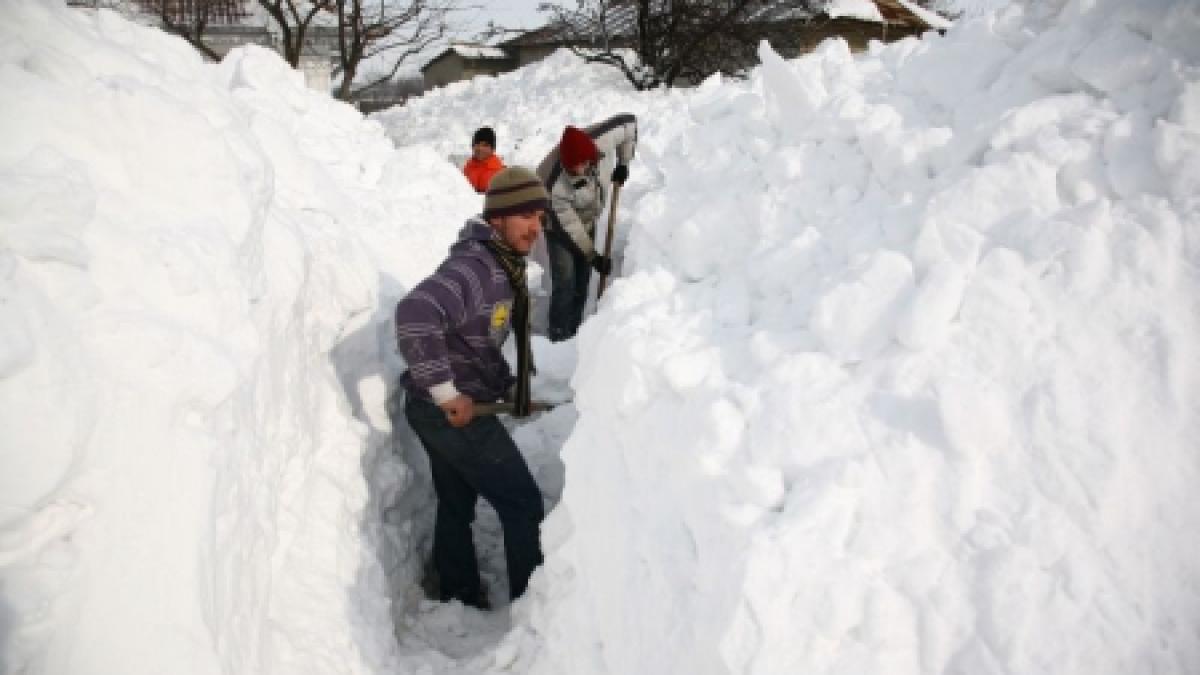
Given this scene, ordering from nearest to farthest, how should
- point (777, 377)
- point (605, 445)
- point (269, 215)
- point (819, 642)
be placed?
point (819, 642), point (777, 377), point (605, 445), point (269, 215)

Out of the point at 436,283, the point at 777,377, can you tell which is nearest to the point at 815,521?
the point at 777,377

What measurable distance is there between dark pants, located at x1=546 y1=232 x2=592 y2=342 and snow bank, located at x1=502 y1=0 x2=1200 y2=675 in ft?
7.65

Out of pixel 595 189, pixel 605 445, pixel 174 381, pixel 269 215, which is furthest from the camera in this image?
pixel 595 189

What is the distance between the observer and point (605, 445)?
256 cm

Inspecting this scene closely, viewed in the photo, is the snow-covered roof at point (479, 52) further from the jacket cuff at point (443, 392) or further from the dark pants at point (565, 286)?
the jacket cuff at point (443, 392)

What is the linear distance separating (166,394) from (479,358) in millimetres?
1305

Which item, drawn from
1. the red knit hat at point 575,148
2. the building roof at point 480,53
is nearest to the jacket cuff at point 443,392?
the red knit hat at point 575,148

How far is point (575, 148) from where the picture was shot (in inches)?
183

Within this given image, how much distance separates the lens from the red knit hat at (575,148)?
4641mm

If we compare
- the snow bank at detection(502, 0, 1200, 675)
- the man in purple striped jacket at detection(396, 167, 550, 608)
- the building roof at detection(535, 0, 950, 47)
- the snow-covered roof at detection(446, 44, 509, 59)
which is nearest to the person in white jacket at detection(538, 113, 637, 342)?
the man in purple striped jacket at detection(396, 167, 550, 608)

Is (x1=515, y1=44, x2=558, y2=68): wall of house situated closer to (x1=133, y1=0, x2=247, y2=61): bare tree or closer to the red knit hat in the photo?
(x1=133, y1=0, x2=247, y2=61): bare tree

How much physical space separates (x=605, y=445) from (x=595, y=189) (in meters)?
2.78

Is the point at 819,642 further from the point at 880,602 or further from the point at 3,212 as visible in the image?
the point at 3,212

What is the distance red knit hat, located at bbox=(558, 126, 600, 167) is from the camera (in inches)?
183
